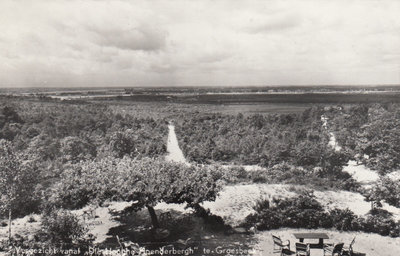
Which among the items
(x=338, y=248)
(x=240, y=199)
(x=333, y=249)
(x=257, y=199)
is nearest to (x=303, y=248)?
(x=333, y=249)

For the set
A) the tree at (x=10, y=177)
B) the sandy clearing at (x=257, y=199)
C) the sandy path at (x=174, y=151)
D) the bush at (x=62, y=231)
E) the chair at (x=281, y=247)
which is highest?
the tree at (x=10, y=177)

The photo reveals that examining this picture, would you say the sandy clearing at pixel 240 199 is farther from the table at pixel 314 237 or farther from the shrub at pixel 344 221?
the table at pixel 314 237

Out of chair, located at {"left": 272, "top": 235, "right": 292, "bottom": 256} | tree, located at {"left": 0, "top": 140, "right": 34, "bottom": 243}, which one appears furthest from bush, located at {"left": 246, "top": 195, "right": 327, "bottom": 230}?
tree, located at {"left": 0, "top": 140, "right": 34, "bottom": 243}

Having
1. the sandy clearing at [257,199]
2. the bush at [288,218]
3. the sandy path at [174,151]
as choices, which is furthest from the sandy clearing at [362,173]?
the sandy path at [174,151]

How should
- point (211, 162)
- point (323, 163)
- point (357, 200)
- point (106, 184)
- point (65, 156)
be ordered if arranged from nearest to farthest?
point (106, 184) → point (357, 200) → point (323, 163) → point (65, 156) → point (211, 162)

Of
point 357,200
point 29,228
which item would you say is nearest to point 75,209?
point 29,228

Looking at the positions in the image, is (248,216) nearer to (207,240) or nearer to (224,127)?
(207,240)

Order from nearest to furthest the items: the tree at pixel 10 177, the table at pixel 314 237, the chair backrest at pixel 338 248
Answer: the chair backrest at pixel 338 248 < the table at pixel 314 237 < the tree at pixel 10 177

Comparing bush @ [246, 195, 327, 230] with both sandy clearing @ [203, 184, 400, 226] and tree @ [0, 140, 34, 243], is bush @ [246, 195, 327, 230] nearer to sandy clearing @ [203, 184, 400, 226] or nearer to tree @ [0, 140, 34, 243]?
sandy clearing @ [203, 184, 400, 226]
